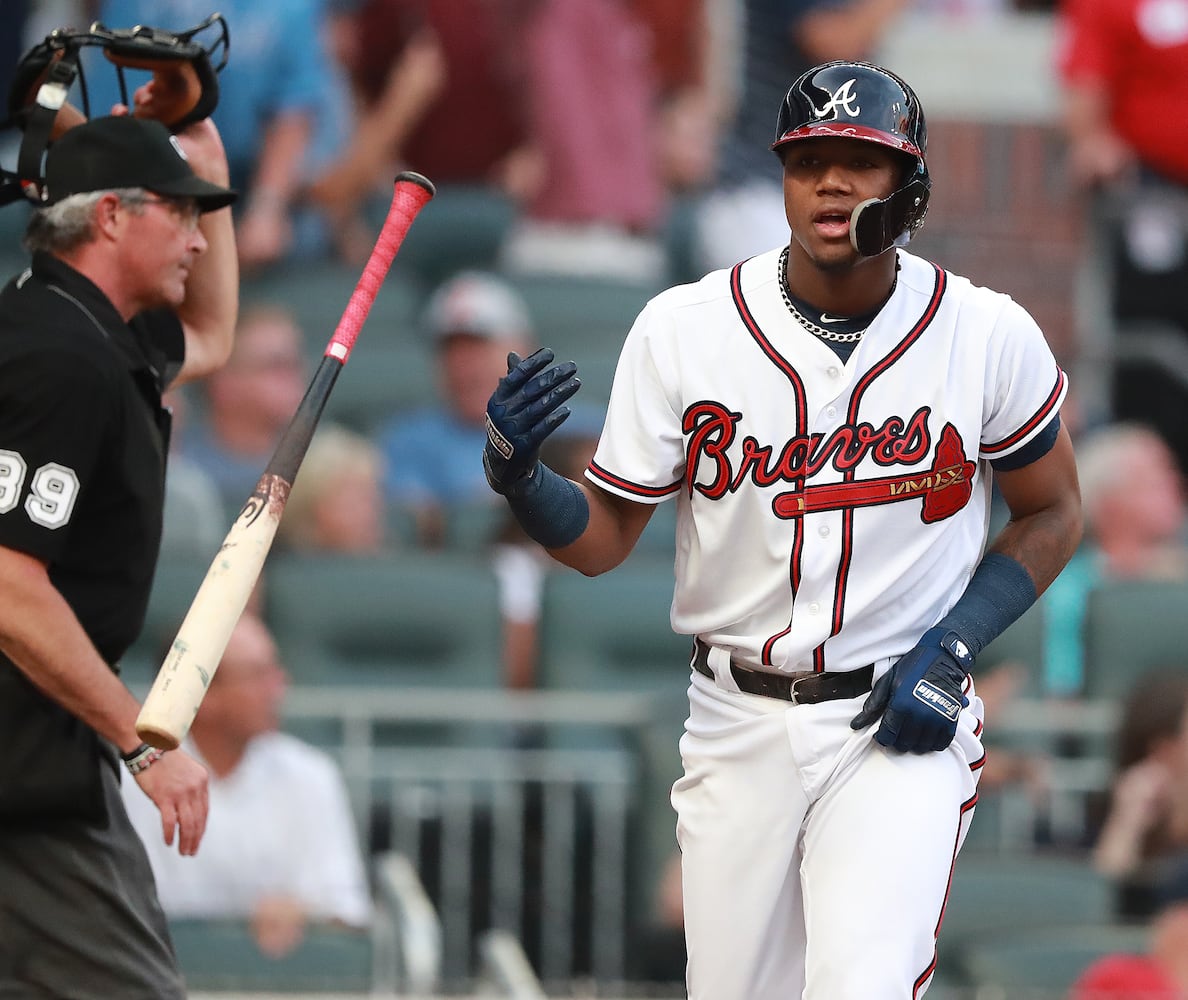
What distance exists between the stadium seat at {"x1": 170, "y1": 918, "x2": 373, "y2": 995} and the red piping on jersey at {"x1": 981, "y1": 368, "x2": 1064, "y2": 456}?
2.93 m

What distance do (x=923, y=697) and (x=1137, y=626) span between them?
3747 mm

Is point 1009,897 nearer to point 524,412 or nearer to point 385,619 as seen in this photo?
point 385,619

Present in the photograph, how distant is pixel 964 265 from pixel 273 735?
5.26m

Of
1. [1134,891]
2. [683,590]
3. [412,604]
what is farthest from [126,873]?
[1134,891]

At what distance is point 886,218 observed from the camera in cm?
354

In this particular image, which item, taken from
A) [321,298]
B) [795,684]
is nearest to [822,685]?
[795,684]

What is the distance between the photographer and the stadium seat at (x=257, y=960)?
5.94m

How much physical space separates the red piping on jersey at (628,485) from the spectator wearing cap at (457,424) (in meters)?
4.09

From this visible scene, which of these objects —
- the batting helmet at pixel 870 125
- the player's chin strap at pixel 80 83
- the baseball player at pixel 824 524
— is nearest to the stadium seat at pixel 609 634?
the player's chin strap at pixel 80 83

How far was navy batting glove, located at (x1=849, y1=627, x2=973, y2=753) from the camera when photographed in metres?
3.52

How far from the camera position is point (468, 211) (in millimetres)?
9227

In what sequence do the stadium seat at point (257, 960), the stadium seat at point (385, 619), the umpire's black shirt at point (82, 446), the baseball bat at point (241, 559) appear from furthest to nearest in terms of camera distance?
the stadium seat at point (385, 619) → the stadium seat at point (257, 960) → the umpire's black shirt at point (82, 446) → the baseball bat at point (241, 559)

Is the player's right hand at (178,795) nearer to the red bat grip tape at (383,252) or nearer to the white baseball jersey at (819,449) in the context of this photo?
the red bat grip tape at (383,252)

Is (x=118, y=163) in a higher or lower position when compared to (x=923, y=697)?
higher
